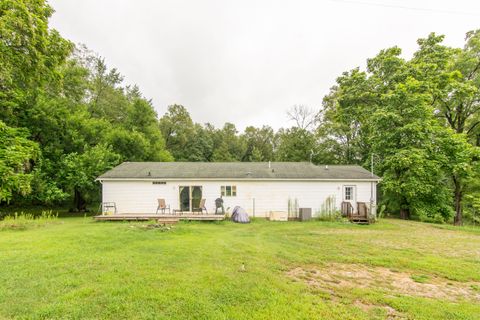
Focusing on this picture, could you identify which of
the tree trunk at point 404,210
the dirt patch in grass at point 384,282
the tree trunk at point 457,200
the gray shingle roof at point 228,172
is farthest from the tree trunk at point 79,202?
the tree trunk at point 457,200

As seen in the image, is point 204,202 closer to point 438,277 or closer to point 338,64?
point 438,277

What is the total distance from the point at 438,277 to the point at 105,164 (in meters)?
17.0

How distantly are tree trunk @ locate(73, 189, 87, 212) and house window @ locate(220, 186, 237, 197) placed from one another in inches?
438

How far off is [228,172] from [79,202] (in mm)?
12052

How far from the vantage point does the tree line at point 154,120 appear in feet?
34.6

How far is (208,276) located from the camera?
4.33 metres

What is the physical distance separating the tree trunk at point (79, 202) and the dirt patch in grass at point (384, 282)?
17660 mm

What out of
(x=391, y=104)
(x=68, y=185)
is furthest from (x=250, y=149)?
(x=68, y=185)

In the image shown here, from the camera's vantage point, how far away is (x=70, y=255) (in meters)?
5.43

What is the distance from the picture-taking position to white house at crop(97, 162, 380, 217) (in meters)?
13.1

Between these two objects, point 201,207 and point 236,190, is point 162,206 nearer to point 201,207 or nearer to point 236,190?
point 201,207

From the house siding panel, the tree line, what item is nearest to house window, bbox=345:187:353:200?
the house siding panel

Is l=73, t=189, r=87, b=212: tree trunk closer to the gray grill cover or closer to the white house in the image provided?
the white house

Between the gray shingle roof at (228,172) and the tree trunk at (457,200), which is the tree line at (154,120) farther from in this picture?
the gray shingle roof at (228,172)
